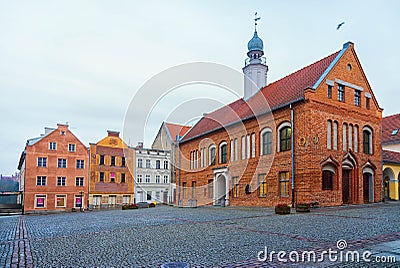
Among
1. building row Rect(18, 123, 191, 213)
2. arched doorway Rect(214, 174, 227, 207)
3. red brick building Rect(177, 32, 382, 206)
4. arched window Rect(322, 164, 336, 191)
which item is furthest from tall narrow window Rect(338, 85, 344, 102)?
building row Rect(18, 123, 191, 213)

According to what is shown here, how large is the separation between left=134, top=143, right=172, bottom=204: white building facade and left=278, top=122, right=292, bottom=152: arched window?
29.9 metres

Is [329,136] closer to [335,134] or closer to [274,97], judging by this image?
[335,134]

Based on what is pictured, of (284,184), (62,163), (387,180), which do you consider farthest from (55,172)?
(387,180)

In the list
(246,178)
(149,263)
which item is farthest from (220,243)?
(246,178)

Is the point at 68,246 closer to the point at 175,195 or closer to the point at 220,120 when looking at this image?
the point at 220,120

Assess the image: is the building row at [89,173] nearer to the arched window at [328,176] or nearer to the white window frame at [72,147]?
the white window frame at [72,147]

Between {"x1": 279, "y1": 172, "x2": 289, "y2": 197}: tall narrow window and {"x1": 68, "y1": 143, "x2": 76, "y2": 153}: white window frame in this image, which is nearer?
{"x1": 279, "y1": 172, "x2": 289, "y2": 197}: tall narrow window

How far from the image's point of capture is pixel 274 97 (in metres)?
28.0

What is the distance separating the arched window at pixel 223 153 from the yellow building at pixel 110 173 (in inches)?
873

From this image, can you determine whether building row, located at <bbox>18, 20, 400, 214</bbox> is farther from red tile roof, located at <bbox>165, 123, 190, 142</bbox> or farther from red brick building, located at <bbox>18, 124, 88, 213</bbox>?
red tile roof, located at <bbox>165, 123, 190, 142</bbox>

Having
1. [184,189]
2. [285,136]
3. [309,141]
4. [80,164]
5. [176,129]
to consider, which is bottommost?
[184,189]

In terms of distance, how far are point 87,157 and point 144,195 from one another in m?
10.9

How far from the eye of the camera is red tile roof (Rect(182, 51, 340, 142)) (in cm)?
2503

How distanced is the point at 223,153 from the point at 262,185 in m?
7.55
